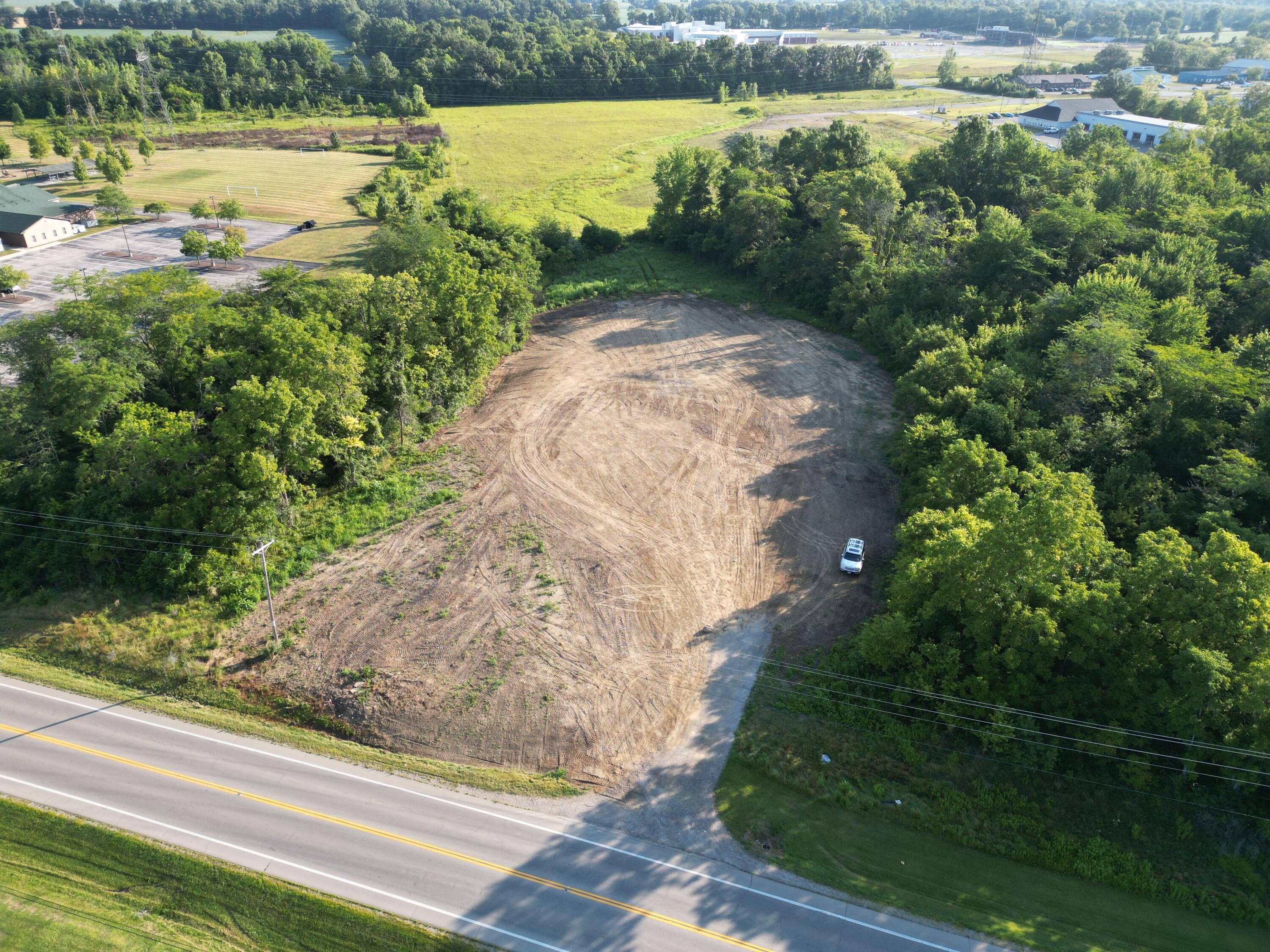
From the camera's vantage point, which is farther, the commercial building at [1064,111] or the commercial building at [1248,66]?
the commercial building at [1248,66]

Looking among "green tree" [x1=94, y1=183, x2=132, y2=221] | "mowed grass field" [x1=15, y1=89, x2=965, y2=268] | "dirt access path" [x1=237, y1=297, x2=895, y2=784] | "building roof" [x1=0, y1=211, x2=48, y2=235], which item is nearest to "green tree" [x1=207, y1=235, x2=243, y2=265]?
"mowed grass field" [x1=15, y1=89, x2=965, y2=268]

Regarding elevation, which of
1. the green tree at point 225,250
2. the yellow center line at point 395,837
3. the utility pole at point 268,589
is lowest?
the yellow center line at point 395,837

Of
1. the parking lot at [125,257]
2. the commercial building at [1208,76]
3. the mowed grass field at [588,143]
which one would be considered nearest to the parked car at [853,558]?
the parking lot at [125,257]

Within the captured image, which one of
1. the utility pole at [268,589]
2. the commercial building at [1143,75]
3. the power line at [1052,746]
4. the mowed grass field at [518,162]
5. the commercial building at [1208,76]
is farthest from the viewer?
the commercial building at [1208,76]

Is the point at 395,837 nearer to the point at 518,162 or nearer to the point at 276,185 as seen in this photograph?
the point at 276,185

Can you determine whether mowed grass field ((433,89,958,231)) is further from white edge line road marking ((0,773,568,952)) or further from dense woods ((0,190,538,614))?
white edge line road marking ((0,773,568,952))

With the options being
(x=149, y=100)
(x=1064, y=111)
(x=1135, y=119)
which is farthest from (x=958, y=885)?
(x=149, y=100)

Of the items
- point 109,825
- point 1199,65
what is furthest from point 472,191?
point 1199,65

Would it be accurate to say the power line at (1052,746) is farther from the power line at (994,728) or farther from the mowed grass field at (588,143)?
the mowed grass field at (588,143)
